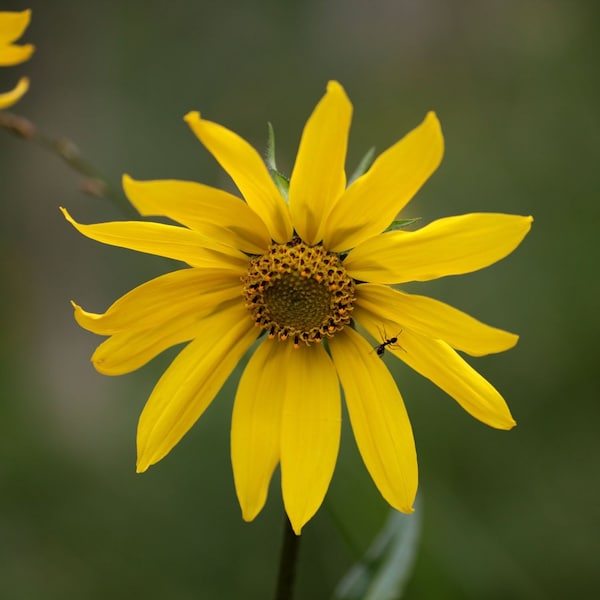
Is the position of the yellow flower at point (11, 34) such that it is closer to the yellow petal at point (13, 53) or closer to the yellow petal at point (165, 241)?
the yellow petal at point (13, 53)

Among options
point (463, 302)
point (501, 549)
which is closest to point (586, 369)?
point (463, 302)

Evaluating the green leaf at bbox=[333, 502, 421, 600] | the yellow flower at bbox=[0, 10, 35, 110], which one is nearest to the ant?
the green leaf at bbox=[333, 502, 421, 600]

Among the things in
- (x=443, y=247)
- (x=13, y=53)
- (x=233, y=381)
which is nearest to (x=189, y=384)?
(x=443, y=247)

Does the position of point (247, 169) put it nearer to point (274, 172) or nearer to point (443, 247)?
point (274, 172)

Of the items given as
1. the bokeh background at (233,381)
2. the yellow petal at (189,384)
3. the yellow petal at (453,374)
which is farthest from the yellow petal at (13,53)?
the bokeh background at (233,381)

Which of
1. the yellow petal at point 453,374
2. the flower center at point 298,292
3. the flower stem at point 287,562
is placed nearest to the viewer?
the yellow petal at point 453,374
